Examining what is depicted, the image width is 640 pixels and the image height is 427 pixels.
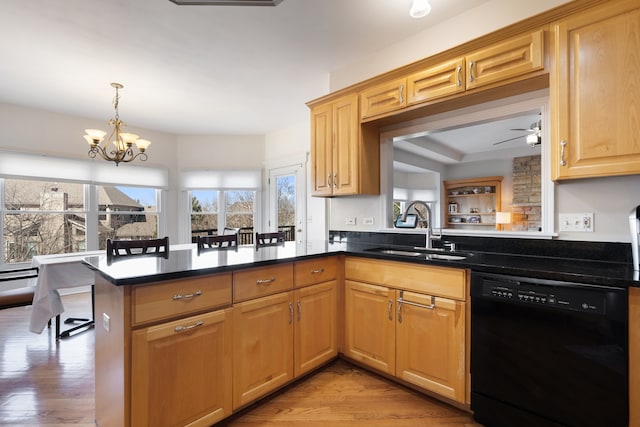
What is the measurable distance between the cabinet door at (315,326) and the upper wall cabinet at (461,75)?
151 cm

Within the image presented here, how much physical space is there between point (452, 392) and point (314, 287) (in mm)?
1038

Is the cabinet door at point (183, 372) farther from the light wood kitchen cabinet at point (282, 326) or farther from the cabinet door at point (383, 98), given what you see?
the cabinet door at point (383, 98)

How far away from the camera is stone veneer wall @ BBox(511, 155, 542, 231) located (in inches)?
85.7

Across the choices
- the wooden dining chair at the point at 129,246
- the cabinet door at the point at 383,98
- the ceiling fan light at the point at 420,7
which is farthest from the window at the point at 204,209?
the ceiling fan light at the point at 420,7

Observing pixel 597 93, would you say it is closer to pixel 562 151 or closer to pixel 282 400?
pixel 562 151

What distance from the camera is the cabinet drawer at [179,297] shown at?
1.33 metres

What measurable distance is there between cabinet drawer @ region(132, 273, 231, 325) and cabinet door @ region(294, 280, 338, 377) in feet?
1.88

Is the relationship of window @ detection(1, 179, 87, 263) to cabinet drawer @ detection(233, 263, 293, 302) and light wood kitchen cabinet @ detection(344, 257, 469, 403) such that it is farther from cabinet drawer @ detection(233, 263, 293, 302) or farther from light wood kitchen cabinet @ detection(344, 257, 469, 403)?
light wood kitchen cabinet @ detection(344, 257, 469, 403)

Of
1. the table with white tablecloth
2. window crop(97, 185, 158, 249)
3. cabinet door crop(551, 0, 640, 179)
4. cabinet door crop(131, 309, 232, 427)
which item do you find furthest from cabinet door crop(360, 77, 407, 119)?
window crop(97, 185, 158, 249)

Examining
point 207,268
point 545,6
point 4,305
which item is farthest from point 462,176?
point 4,305

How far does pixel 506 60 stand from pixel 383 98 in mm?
875

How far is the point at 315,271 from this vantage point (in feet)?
7.04

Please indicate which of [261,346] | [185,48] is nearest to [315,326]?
[261,346]

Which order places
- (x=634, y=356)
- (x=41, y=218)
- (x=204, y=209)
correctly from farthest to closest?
(x=204, y=209) < (x=41, y=218) < (x=634, y=356)
